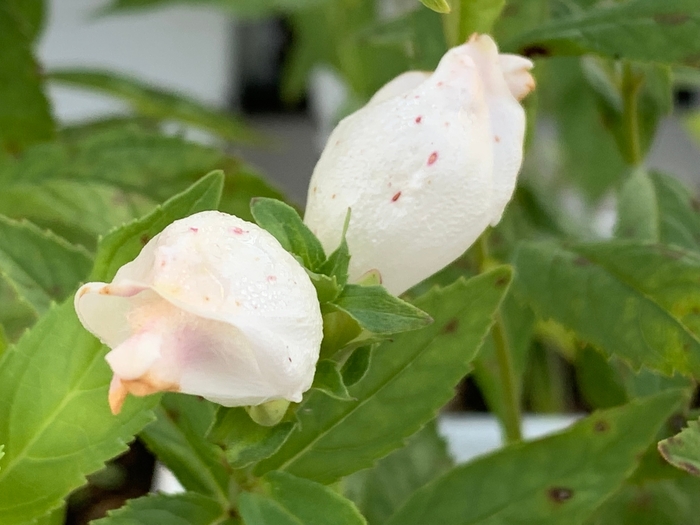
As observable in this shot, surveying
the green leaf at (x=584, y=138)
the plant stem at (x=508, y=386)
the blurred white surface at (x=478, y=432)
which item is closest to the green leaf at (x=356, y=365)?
the plant stem at (x=508, y=386)

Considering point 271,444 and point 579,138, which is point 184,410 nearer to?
point 271,444

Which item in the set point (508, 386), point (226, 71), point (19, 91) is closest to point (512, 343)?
point (508, 386)

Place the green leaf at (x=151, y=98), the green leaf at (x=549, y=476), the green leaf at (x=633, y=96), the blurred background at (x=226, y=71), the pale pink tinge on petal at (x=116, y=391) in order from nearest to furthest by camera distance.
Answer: the pale pink tinge on petal at (x=116, y=391), the green leaf at (x=549, y=476), the green leaf at (x=633, y=96), the green leaf at (x=151, y=98), the blurred background at (x=226, y=71)

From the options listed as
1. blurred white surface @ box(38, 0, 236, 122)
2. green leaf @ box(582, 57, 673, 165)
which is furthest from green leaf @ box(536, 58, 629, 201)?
blurred white surface @ box(38, 0, 236, 122)

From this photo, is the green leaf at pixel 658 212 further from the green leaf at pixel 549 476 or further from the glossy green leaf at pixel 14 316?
the glossy green leaf at pixel 14 316

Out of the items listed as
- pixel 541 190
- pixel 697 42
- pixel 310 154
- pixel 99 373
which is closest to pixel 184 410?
pixel 99 373

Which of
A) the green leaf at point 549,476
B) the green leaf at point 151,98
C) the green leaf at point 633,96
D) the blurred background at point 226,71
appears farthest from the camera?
the blurred background at point 226,71

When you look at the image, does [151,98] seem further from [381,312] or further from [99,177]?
[381,312]
